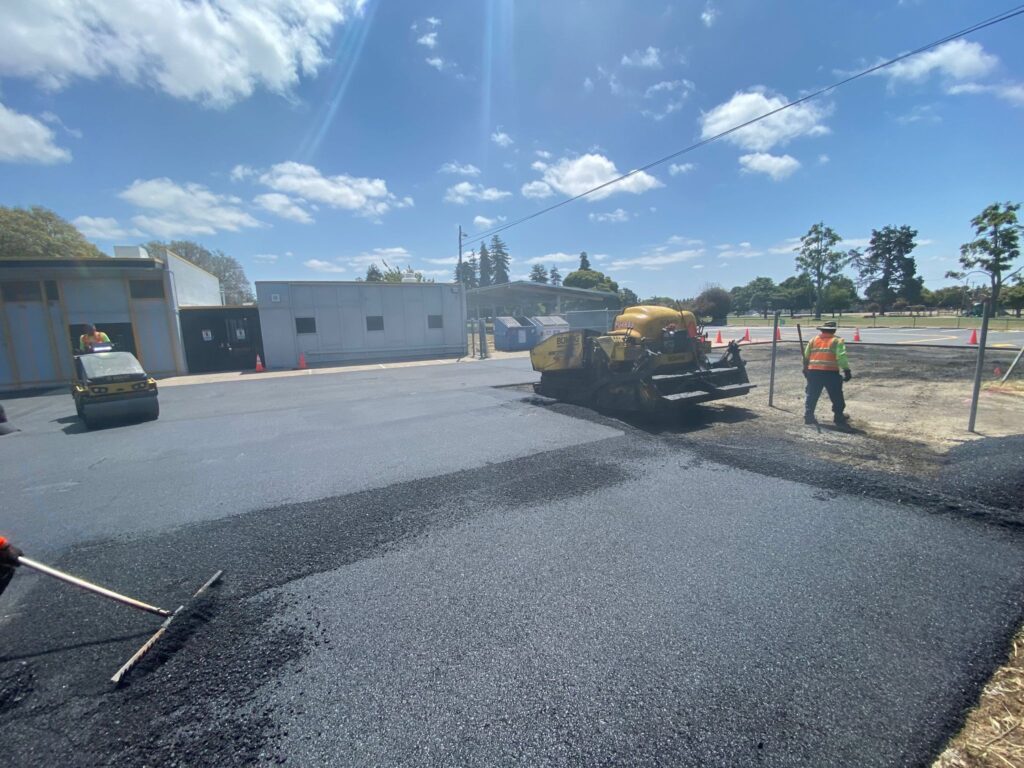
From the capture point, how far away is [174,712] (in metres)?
2.11

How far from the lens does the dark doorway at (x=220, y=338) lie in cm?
1772

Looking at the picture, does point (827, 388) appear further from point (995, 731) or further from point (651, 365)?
point (995, 731)

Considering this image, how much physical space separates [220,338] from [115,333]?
329 centimetres

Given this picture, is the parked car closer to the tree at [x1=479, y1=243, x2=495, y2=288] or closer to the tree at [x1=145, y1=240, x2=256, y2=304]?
the tree at [x1=145, y1=240, x2=256, y2=304]

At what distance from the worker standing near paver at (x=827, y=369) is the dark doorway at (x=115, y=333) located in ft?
67.4

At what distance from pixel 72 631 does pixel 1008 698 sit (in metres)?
5.09

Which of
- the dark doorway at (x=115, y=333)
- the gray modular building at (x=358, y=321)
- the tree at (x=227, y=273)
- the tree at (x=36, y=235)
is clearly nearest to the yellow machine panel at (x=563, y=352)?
the gray modular building at (x=358, y=321)

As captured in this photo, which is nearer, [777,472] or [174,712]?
[174,712]

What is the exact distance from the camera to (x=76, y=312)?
15305 millimetres

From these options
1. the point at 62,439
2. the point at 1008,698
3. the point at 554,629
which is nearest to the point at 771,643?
the point at 1008,698

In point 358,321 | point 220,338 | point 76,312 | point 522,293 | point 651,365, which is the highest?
point 522,293

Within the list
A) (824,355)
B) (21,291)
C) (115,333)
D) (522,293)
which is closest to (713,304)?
(824,355)

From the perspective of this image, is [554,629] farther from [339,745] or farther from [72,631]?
[72,631]

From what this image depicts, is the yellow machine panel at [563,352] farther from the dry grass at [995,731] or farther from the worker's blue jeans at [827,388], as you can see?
the dry grass at [995,731]
